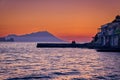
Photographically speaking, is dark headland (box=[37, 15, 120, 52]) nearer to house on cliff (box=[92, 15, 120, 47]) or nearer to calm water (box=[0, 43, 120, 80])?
house on cliff (box=[92, 15, 120, 47])

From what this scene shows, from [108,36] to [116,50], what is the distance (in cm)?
2915

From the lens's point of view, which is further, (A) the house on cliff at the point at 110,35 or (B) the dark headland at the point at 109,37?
(A) the house on cliff at the point at 110,35

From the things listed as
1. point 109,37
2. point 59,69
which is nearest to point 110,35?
point 109,37

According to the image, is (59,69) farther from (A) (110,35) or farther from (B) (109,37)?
(B) (109,37)

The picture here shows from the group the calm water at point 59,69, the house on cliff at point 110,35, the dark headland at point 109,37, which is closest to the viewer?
the calm water at point 59,69

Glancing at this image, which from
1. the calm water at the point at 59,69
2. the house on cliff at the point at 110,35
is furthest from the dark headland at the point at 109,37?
the calm water at the point at 59,69

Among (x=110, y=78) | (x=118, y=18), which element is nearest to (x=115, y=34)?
(x=118, y=18)

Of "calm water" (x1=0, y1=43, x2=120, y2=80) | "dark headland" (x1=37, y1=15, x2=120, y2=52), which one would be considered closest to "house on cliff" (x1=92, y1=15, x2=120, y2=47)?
"dark headland" (x1=37, y1=15, x2=120, y2=52)

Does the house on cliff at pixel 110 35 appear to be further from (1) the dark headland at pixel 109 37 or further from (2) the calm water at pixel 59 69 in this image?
(2) the calm water at pixel 59 69

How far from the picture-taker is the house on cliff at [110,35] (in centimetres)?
10562

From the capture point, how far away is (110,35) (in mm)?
113062

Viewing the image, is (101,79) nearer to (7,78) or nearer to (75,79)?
(75,79)

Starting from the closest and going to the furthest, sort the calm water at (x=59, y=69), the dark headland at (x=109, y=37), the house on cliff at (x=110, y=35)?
the calm water at (x=59, y=69)
the dark headland at (x=109, y=37)
the house on cliff at (x=110, y=35)

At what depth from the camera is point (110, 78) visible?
28984 mm
